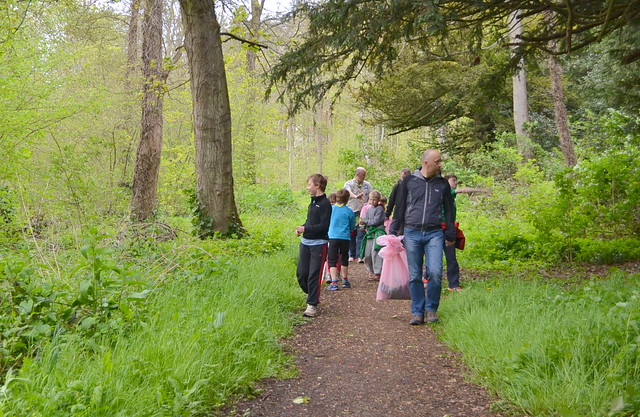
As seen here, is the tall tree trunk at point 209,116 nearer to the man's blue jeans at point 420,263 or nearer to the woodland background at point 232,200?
the woodland background at point 232,200

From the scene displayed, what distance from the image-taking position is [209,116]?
898cm

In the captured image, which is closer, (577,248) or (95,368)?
(95,368)

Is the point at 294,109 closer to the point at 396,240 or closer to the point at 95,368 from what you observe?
the point at 396,240

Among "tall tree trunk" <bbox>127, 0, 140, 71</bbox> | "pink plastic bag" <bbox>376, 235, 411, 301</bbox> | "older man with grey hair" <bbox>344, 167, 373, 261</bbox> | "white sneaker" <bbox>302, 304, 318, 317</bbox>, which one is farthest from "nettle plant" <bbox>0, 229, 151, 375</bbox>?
"tall tree trunk" <bbox>127, 0, 140, 71</bbox>

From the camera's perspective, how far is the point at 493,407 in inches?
136

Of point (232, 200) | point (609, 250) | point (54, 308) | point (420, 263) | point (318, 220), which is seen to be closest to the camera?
point (54, 308)

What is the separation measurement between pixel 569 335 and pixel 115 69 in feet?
51.2

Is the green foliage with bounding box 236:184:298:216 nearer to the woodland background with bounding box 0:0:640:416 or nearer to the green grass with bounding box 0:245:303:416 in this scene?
the woodland background with bounding box 0:0:640:416

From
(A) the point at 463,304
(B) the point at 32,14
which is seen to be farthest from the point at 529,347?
(B) the point at 32,14

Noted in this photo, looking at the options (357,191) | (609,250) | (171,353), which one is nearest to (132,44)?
(357,191)

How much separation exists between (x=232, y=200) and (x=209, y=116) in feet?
5.13

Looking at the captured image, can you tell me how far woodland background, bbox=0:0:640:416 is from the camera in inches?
132

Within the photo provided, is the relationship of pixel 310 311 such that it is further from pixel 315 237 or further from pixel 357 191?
pixel 357 191

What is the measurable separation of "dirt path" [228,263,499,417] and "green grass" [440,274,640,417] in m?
0.24
